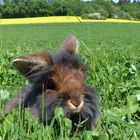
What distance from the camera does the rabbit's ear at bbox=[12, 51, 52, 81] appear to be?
173 inches

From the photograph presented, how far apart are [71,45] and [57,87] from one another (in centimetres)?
102

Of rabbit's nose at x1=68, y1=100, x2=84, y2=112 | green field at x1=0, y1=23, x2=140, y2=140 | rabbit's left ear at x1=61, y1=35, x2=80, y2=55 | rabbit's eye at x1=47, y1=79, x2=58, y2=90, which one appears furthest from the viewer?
rabbit's left ear at x1=61, y1=35, x2=80, y2=55

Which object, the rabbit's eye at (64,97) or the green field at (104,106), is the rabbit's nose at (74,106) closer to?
the rabbit's eye at (64,97)

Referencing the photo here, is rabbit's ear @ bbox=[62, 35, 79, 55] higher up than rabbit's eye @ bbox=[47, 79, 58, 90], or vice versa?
rabbit's ear @ bbox=[62, 35, 79, 55]

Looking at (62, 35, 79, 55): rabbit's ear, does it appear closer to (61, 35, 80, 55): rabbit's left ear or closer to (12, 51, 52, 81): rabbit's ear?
(61, 35, 80, 55): rabbit's left ear

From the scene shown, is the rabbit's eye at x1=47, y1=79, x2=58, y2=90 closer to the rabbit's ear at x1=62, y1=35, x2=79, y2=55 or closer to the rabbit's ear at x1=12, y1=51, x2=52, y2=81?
the rabbit's ear at x1=12, y1=51, x2=52, y2=81

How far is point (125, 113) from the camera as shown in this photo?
164 inches

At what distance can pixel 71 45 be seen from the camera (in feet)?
17.0

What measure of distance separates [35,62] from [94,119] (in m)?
0.73

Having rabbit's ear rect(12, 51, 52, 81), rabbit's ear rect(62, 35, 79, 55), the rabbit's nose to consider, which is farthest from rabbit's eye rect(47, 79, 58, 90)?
rabbit's ear rect(62, 35, 79, 55)

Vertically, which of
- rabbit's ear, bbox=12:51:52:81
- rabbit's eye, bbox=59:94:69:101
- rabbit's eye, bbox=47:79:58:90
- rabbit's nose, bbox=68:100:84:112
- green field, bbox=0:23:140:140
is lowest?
green field, bbox=0:23:140:140

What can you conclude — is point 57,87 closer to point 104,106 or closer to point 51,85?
point 51,85

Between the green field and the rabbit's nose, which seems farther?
the rabbit's nose

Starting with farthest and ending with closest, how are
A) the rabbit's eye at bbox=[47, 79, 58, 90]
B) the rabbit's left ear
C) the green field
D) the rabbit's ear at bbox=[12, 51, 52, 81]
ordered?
the rabbit's left ear, the rabbit's ear at bbox=[12, 51, 52, 81], the rabbit's eye at bbox=[47, 79, 58, 90], the green field
